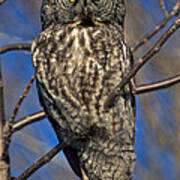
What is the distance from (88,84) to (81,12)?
610 millimetres

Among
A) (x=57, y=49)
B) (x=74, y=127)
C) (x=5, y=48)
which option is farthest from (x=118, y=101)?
(x=5, y=48)

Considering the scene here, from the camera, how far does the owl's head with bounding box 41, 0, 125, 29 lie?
332cm

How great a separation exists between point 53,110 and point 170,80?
Result: 86cm

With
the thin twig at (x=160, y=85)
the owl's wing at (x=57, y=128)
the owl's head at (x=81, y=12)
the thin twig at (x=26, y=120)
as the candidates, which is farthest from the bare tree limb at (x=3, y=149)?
the owl's head at (x=81, y=12)

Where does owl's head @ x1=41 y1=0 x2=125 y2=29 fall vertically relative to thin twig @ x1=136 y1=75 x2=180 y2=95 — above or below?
above

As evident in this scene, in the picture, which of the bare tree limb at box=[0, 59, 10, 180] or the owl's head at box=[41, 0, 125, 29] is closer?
the bare tree limb at box=[0, 59, 10, 180]

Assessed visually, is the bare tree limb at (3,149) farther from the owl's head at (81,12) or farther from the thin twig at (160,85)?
the owl's head at (81,12)

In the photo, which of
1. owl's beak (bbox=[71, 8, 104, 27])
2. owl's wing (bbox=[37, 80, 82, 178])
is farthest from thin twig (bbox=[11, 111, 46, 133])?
owl's beak (bbox=[71, 8, 104, 27])

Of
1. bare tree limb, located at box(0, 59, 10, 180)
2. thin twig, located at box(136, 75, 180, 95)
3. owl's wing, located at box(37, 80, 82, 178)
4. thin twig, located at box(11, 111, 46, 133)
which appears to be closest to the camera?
bare tree limb, located at box(0, 59, 10, 180)

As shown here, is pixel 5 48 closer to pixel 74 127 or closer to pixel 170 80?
pixel 74 127

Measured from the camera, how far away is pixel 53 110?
125 inches

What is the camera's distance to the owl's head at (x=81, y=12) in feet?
10.9

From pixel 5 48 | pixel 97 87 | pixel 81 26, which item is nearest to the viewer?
pixel 5 48

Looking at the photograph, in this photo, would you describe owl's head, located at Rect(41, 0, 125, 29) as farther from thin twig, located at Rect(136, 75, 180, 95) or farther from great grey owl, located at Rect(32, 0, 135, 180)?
thin twig, located at Rect(136, 75, 180, 95)
